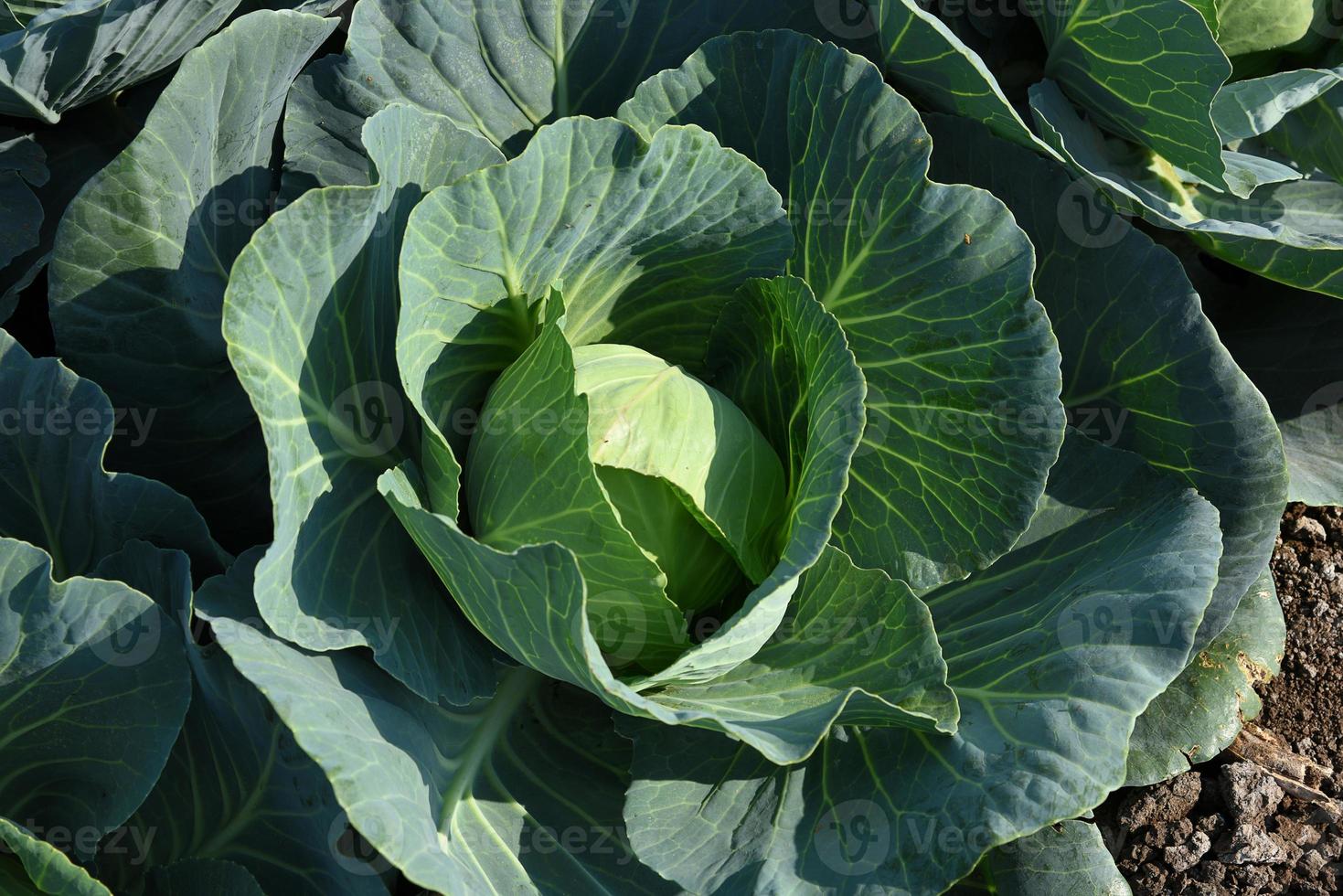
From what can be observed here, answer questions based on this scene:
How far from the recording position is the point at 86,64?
7.96 ft

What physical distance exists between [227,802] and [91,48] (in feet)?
4.82

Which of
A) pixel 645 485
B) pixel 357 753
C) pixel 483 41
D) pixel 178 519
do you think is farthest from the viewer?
pixel 483 41

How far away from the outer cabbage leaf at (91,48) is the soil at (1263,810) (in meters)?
2.68

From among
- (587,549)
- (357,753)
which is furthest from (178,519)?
(587,549)

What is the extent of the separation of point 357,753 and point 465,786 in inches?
16.3

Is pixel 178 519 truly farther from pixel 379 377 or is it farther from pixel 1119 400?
pixel 1119 400

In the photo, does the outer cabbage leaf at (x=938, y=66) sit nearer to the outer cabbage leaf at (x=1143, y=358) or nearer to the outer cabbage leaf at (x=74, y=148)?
the outer cabbage leaf at (x=1143, y=358)

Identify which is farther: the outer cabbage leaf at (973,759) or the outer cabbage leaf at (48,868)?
the outer cabbage leaf at (973,759)

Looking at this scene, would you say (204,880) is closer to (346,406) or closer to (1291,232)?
(346,406)

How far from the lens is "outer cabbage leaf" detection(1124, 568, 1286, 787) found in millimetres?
2678

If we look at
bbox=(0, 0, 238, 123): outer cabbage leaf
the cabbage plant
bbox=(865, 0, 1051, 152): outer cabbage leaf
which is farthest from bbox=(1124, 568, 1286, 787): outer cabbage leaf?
bbox=(0, 0, 238, 123): outer cabbage leaf

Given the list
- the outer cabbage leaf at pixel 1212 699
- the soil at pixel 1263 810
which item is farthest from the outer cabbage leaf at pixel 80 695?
the soil at pixel 1263 810

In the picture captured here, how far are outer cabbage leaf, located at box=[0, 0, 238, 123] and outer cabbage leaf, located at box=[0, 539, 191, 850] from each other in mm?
969

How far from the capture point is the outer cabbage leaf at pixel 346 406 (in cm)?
193
